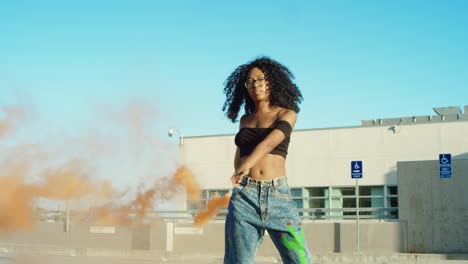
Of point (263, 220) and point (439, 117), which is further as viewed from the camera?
point (439, 117)

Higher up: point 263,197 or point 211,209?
point 263,197

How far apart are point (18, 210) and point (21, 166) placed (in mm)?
773

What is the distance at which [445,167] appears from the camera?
18.5m

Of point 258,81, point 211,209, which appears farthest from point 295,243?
point 211,209

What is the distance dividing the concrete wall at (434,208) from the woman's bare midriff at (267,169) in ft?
51.1

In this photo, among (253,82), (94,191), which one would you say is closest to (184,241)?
(94,191)

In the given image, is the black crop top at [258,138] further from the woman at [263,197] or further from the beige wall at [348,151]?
the beige wall at [348,151]

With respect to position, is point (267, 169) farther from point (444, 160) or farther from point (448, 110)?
point (448, 110)

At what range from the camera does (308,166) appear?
104 feet

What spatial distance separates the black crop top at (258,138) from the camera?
4.40m

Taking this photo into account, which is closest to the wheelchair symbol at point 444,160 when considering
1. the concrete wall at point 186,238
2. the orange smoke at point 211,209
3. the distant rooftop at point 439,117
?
the concrete wall at point 186,238

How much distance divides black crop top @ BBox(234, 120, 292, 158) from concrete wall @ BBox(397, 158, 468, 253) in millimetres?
15513

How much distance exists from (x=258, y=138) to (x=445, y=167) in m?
15.1

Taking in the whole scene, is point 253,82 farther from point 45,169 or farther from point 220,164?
point 220,164
